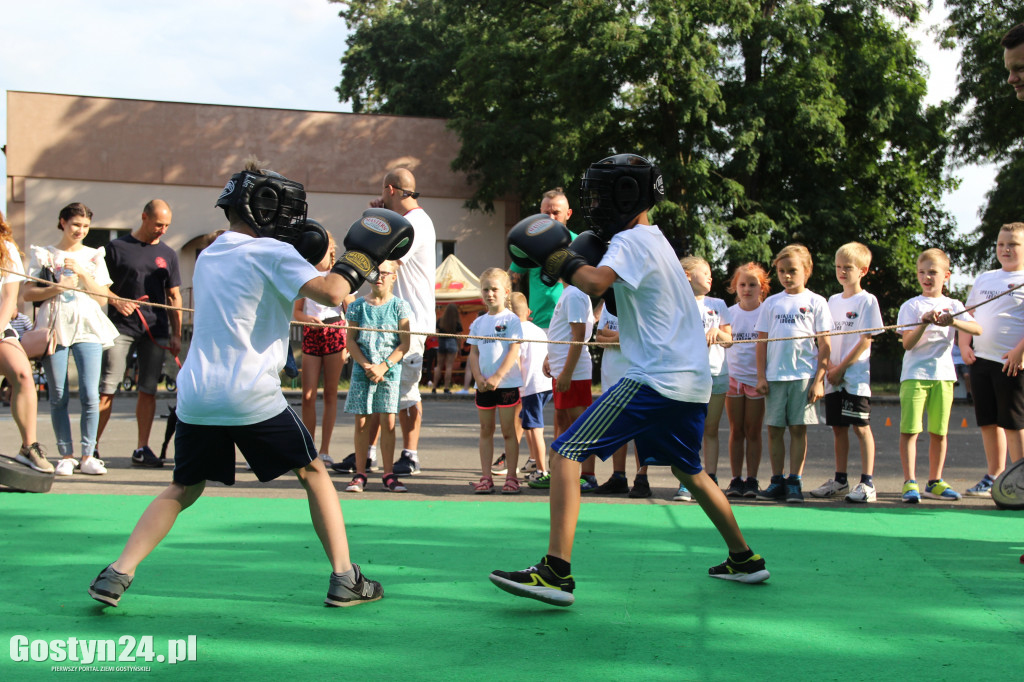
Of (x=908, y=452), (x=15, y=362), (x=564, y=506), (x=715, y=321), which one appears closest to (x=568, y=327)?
(x=715, y=321)

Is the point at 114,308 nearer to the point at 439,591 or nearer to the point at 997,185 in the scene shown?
the point at 439,591

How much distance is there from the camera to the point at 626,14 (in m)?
27.5

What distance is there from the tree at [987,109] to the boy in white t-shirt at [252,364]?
26.8m

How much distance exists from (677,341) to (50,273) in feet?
18.5

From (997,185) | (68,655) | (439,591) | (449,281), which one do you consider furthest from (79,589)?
(997,185)

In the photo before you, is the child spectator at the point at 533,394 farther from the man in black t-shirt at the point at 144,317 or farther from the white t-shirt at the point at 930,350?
the man in black t-shirt at the point at 144,317

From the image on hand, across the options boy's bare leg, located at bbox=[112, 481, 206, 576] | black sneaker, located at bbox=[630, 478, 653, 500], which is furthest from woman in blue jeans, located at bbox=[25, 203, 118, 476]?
black sneaker, located at bbox=[630, 478, 653, 500]

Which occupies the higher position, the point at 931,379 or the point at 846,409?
the point at 931,379

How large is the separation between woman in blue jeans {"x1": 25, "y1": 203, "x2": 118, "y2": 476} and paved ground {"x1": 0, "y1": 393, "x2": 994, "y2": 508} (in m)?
0.35

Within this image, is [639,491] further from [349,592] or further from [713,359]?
[349,592]

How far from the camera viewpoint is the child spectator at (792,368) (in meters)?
6.96

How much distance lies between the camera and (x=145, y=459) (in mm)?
8242

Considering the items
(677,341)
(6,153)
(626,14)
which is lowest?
(677,341)

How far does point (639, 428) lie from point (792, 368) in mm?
3188
